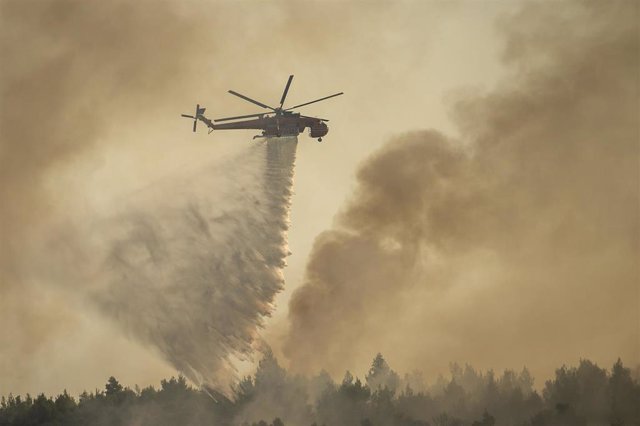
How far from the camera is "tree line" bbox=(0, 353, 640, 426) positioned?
144250 mm

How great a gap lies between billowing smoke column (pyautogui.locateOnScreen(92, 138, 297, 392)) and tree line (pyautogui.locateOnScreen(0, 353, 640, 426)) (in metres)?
15.5

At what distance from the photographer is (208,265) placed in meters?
127

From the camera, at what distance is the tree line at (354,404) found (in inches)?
5679

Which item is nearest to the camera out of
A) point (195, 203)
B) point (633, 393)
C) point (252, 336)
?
point (252, 336)

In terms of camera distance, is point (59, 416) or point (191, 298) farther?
point (59, 416)

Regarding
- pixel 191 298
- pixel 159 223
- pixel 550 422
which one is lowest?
pixel 550 422

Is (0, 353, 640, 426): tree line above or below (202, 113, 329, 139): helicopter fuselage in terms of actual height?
below

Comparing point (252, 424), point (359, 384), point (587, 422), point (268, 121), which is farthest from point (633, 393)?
point (268, 121)

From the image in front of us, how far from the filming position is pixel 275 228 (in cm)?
12788

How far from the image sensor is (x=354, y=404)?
149875 millimetres

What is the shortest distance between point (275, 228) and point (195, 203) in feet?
28.3

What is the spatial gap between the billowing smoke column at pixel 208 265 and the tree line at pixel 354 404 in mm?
15538

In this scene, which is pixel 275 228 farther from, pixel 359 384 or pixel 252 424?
pixel 359 384

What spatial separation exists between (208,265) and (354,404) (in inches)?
1216
